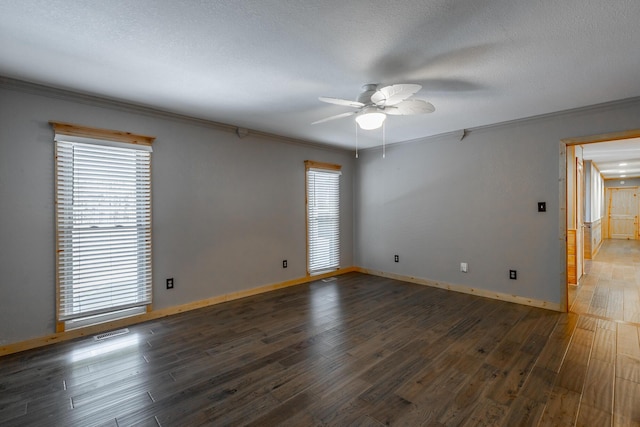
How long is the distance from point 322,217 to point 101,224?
3.27 meters

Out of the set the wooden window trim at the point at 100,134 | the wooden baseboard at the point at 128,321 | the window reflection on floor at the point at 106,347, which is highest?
the wooden window trim at the point at 100,134

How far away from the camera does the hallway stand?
3537 millimetres

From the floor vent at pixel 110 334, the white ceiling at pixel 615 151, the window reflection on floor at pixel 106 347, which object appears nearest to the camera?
the window reflection on floor at pixel 106 347

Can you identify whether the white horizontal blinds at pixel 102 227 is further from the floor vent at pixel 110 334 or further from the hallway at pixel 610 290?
the hallway at pixel 610 290

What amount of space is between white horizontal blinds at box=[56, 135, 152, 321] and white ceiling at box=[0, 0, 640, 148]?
26.0 inches

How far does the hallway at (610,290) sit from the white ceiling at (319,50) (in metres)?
2.45

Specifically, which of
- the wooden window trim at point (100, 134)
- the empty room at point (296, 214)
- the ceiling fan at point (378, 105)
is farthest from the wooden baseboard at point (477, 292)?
the wooden window trim at point (100, 134)

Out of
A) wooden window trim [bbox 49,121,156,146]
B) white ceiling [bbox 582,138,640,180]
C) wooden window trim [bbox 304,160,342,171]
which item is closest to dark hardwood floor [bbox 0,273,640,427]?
wooden window trim [bbox 49,121,156,146]

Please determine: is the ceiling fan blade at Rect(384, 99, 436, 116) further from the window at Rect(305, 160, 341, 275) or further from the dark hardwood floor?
the window at Rect(305, 160, 341, 275)

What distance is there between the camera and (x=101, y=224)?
122 inches

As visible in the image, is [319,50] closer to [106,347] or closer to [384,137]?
[384,137]

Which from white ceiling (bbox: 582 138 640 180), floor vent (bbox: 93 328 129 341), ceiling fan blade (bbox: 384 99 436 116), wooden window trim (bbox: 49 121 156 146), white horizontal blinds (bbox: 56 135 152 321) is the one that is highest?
white ceiling (bbox: 582 138 640 180)

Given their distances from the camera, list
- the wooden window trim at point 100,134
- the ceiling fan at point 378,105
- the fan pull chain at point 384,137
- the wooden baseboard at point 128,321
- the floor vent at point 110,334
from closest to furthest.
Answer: the ceiling fan at point 378,105
the wooden baseboard at point 128,321
the wooden window trim at point 100,134
the floor vent at point 110,334
the fan pull chain at point 384,137

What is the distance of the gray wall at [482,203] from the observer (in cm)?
367
